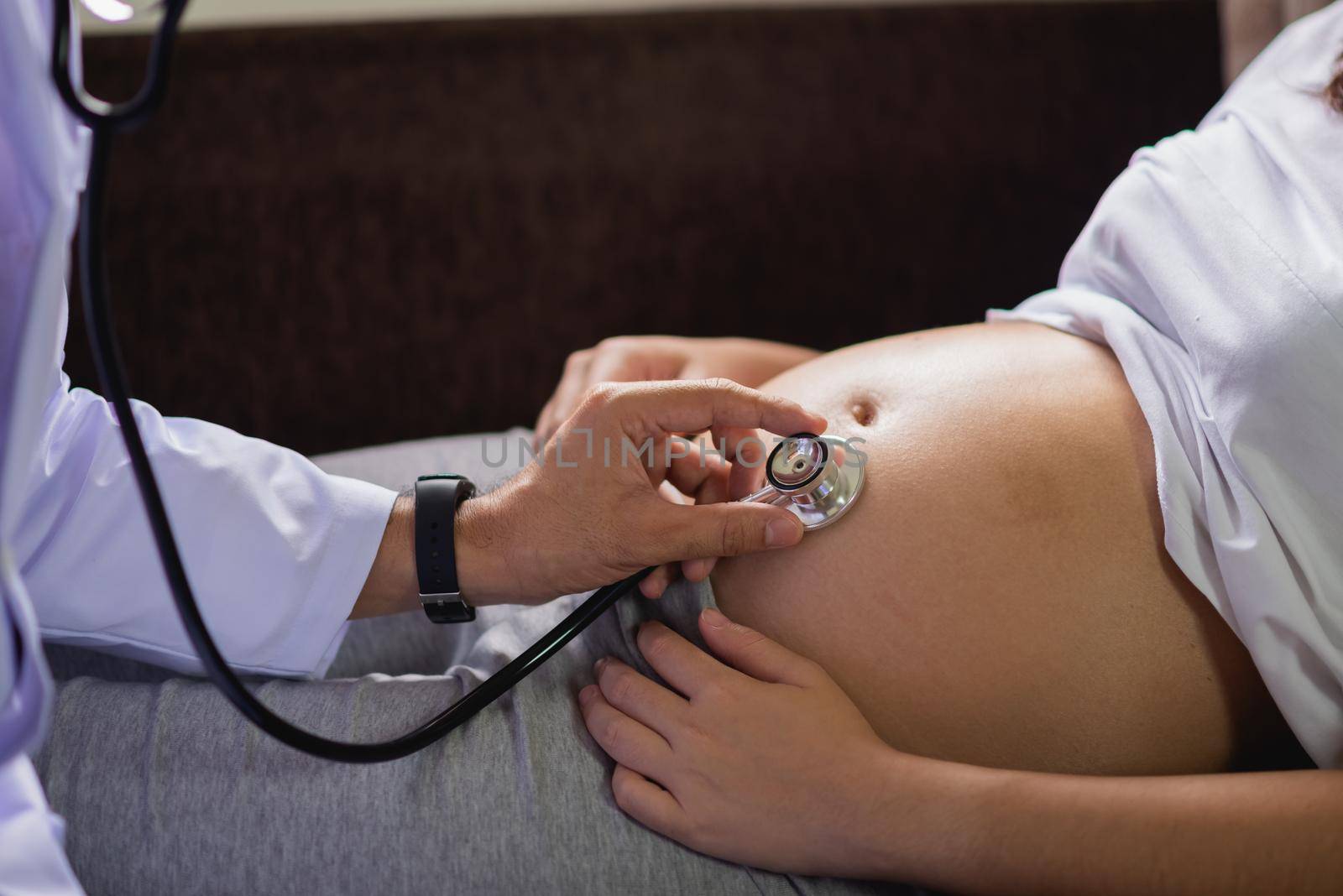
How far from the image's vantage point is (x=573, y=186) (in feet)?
4.22

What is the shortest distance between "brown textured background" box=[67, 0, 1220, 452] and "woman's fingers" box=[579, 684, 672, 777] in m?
0.71

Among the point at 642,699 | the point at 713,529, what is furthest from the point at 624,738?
the point at 713,529

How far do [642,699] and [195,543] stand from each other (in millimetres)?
320

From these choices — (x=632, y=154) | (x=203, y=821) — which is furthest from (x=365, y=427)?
(x=203, y=821)

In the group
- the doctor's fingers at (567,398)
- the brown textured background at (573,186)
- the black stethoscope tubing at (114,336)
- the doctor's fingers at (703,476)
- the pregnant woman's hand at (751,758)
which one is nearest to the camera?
the black stethoscope tubing at (114,336)

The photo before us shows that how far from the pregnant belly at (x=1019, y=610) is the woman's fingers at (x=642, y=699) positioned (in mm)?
83

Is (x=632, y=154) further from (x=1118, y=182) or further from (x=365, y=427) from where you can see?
(x=1118, y=182)

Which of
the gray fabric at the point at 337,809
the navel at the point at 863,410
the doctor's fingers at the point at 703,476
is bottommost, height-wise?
the gray fabric at the point at 337,809

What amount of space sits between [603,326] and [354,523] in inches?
27.0

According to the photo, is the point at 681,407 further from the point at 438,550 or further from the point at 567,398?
the point at 567,398

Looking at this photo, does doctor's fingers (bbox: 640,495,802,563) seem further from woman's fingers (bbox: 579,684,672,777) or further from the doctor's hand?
woman's fingers (bbox: 579,684,672,777)

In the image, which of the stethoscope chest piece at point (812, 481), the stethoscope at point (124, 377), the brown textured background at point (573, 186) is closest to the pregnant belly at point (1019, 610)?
the stethoscope chest piece at point (812, 481)

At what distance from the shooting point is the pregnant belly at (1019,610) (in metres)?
0.64

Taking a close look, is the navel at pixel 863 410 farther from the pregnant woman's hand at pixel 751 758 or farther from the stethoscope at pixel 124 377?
the stethoscope at pixel 124 377
